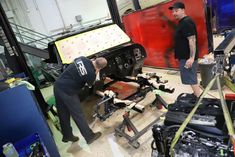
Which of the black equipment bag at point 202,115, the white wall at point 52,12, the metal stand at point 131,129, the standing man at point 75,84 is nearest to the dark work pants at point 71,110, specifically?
the standing man at point 75,84

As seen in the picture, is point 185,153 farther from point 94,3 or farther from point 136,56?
point 94,3

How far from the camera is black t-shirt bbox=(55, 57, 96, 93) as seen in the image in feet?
9.58

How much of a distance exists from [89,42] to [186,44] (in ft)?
6.81

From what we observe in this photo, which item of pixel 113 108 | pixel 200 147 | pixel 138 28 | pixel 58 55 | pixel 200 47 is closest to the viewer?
pixel 200 147

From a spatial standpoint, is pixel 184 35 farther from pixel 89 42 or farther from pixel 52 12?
pixel 52 12

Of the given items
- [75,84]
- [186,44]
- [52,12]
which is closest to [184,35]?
[186,44]

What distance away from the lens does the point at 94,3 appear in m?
10.2

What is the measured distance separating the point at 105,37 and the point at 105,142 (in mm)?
2366

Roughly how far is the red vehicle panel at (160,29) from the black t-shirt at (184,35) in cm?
122

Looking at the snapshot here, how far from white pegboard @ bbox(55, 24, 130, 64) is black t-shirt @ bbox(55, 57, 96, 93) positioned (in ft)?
3.10

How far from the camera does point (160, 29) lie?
16.5 ft

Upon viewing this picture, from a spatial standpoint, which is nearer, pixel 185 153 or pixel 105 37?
pixel 185 153

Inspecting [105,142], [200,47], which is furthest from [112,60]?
[200,47]

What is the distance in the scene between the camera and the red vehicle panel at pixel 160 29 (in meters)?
4.11
